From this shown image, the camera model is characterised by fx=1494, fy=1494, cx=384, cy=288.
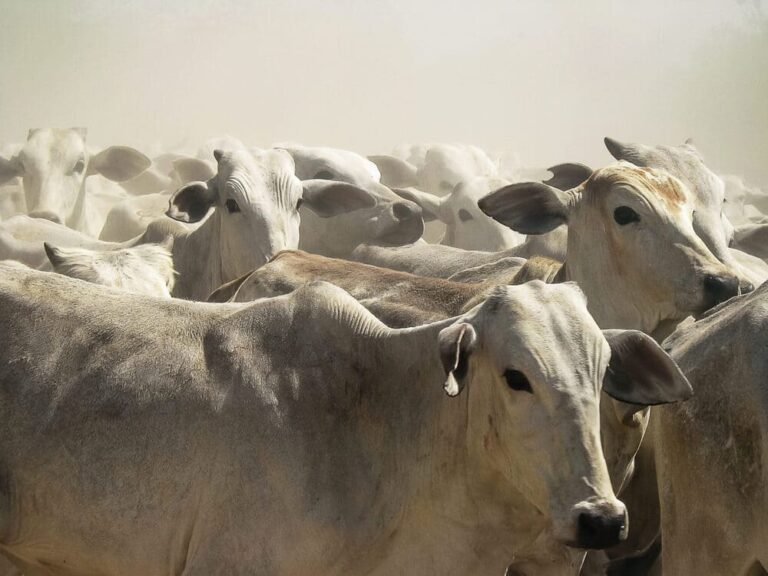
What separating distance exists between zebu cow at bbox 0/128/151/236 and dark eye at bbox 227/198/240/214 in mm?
3954

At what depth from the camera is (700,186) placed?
6.87 meters

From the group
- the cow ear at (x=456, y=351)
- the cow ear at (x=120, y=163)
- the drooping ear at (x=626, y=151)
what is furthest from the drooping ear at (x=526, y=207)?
the cow ear at (x=120, y=163)

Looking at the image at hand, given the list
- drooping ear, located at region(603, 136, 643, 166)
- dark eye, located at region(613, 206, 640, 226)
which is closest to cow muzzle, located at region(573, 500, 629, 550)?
dark eye, located at region(613, 206, 640, 226)

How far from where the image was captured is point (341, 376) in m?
4.80

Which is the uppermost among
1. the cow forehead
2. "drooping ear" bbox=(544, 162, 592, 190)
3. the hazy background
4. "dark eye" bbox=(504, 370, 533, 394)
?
the cow forehead

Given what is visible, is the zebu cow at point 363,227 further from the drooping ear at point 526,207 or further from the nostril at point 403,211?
the drooping ear at point 526,207

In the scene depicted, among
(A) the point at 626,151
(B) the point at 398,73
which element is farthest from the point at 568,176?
(B) the point at 398,73

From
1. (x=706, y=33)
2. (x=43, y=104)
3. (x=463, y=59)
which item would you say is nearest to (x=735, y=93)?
(x=706, y=33)

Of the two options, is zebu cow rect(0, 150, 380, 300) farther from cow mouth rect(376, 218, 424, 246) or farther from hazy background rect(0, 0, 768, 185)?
hazy background rect(0, 0, 768, 185)

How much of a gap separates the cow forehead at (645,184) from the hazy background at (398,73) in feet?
88.2

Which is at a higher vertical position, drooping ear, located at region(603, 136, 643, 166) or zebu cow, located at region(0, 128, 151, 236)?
drooping ear, located at region(603, 136, 643, 166)

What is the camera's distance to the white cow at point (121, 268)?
662cm

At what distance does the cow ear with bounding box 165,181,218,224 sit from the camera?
7902 mm

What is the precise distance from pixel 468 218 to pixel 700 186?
15.0 ft
